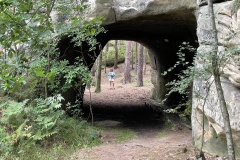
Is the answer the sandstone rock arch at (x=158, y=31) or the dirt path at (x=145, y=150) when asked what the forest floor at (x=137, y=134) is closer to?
the dirt path at (x=145, y=150)

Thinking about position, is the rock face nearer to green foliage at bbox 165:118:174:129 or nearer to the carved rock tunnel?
the carved rock tunnel

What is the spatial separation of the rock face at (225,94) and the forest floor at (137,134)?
38 cm

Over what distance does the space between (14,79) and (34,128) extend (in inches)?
187

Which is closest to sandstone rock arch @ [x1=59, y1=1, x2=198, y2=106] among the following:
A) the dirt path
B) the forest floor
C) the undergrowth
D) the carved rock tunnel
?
the carved rock tunnel

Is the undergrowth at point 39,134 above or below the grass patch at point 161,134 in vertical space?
above

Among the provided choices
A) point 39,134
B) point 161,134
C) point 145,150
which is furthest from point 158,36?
point 39,134

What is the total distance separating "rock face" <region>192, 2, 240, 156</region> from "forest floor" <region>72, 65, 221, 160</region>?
1.24ft

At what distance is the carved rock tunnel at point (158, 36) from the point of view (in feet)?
27.6

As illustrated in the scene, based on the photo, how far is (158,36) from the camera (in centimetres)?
1141

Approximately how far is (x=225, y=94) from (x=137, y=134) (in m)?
3.69

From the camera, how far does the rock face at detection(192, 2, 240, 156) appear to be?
4852 mm

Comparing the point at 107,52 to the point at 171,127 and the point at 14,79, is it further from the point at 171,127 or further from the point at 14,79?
the point at 14,79

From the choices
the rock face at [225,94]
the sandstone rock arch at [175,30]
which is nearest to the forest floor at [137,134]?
the rock face at [225,94]

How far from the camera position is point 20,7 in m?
2.21
